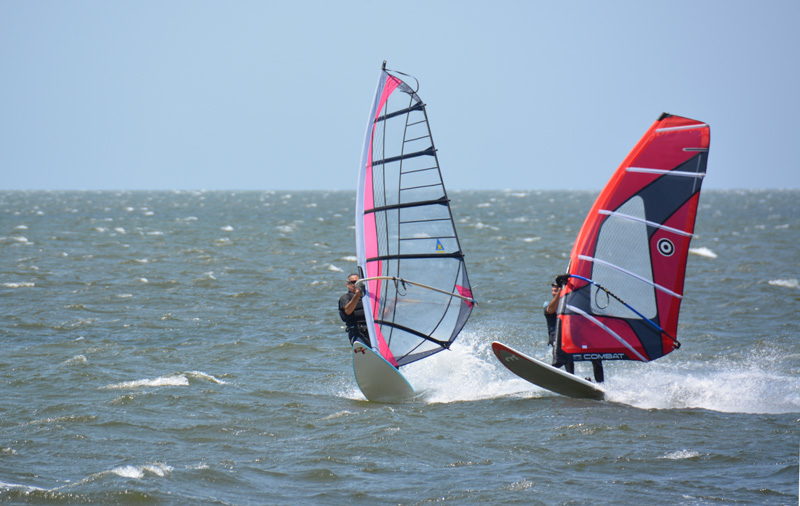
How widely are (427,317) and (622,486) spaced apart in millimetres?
4390

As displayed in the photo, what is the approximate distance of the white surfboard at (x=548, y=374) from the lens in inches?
469

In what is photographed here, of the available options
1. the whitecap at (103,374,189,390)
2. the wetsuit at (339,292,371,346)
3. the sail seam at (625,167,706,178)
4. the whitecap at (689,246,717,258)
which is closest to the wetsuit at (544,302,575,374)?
the sail seam at (625,167,706,178)

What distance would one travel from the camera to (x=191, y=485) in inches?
349

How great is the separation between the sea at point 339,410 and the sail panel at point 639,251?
0.75m

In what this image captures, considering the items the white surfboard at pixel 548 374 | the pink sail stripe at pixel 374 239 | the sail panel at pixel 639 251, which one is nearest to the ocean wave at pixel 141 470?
the pink sail stripe at pixel 374 239

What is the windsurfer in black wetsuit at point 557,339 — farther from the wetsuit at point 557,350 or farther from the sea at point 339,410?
the sea at point 339,410

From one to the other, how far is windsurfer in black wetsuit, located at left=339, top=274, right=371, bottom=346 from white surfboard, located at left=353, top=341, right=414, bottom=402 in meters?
0.36

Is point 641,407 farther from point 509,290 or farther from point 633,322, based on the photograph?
point 509,290

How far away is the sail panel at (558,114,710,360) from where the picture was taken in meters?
11.7

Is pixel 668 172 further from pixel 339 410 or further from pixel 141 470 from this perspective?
pixel 141 470

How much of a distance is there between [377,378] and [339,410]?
65 cm

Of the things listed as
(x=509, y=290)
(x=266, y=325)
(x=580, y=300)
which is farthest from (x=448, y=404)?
(x=509, y=290)

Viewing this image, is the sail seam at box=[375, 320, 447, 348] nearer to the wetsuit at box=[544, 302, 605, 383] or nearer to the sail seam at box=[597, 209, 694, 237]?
the wetsuit at box=[544, 302, 605, 383]

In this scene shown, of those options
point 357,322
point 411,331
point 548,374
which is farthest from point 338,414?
point 548,374
